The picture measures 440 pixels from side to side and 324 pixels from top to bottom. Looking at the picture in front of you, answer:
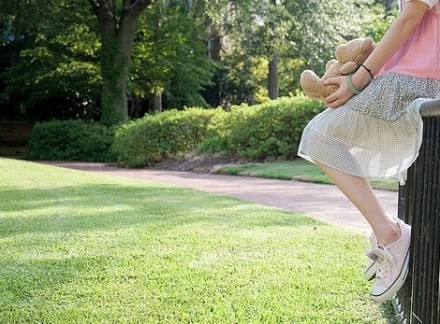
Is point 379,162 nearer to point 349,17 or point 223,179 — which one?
point 223,179

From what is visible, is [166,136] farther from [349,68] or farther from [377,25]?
[349,68]

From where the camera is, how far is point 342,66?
7.55 ft

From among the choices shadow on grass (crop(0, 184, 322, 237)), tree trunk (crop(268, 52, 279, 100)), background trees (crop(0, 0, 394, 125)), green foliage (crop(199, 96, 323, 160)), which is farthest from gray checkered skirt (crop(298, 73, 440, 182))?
tree trunk (crop(268, 52, 279, 100))

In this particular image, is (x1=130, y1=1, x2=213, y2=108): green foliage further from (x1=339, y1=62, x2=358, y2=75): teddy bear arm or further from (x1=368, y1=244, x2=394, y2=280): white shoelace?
(x1=368, y1=244, x2=394, y2=280): white shoelace

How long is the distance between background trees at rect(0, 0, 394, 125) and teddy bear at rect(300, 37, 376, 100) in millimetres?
17057

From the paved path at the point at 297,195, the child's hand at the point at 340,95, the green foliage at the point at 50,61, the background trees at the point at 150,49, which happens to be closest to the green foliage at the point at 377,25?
the background trees at the point at 150,49

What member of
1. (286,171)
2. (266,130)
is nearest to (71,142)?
(266,130)

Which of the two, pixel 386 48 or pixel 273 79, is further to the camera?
pixel 273 79

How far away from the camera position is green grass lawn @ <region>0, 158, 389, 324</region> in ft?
9.29

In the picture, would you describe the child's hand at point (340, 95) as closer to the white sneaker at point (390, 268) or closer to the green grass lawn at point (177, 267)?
the white sneaker at point (390, 268)

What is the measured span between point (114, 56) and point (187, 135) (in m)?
Result: 5.68

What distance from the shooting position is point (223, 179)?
11.9m

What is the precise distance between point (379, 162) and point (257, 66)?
2711cm

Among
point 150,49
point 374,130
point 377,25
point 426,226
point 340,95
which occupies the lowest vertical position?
point 426,226
